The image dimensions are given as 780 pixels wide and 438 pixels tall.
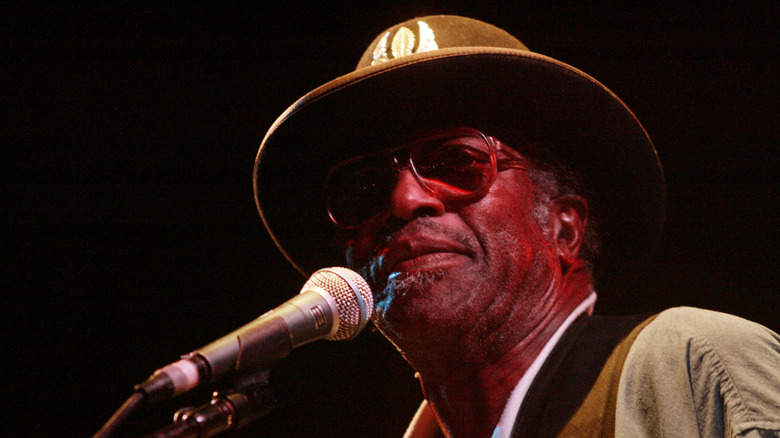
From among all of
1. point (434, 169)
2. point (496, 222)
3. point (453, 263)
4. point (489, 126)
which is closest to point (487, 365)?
point (453, 263)

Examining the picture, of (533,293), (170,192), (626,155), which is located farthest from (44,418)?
(626,155)

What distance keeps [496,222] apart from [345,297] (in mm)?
909

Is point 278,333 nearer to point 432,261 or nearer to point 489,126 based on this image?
point 432,261

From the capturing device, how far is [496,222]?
2.28m

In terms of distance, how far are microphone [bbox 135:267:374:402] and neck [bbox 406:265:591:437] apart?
71 cm

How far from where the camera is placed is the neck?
Result: 221 centimetres

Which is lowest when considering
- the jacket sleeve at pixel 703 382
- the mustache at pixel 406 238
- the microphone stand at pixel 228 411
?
the jacket sleeve at pixel 703 382

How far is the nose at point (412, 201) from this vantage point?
2266mm

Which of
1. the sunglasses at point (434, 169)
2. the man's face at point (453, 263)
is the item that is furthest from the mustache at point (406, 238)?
the sunglasses at point (434, 169)

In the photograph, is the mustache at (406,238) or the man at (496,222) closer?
the man at (496,222)

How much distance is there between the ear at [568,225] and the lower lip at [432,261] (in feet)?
1.86

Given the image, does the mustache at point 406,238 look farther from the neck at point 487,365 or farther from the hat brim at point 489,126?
the hat brim at point 489,126

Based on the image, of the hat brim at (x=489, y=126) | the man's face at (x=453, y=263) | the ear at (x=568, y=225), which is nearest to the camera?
the man's face at (x=453, y=263)

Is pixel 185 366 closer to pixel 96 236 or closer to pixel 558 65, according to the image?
pixel 558 65
